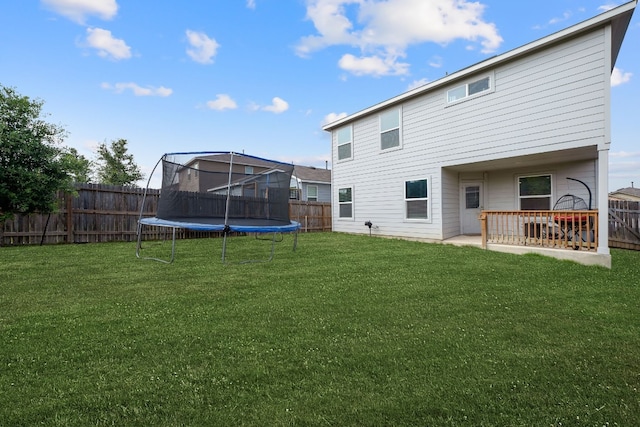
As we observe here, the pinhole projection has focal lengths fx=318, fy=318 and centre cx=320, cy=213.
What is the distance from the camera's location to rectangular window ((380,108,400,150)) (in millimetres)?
9977

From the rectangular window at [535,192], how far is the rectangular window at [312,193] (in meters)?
13.6

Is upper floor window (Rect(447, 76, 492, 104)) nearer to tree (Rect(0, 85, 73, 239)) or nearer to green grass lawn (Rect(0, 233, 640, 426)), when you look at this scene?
green grass lawn (Rect(0, 233, 640, 426))

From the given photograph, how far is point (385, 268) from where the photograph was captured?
502 cm

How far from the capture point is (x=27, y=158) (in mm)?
6797

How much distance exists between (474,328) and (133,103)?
1368 cm

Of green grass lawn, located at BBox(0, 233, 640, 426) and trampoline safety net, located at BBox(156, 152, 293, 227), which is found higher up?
trampoline safety net, located at BBox(156, 152, 293, 227)

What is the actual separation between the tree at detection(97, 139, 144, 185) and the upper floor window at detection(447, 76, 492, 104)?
2372 cm

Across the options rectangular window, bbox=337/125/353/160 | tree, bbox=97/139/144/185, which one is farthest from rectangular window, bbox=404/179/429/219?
tree, bbox=97/139/144/185

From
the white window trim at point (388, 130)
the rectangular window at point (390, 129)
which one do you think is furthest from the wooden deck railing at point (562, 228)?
the rectangular window at point (390, 129)

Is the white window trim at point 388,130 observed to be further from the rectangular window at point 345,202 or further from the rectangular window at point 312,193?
the rectangular window at point 312,193

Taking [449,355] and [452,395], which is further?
[449,355]

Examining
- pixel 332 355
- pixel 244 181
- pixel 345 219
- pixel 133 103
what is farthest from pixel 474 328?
pixel 133 103

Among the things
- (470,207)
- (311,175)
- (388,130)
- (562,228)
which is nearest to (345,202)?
(388,130)

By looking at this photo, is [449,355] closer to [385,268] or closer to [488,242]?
[385,268]
